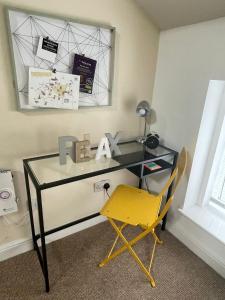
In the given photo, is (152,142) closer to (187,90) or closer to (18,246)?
(187,90)

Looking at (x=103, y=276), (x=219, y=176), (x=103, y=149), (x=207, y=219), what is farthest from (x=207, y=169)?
(x=103, y=276)

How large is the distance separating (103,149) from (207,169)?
0.93m

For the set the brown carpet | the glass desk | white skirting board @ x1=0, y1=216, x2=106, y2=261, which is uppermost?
the glass desk

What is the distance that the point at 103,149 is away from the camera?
58.2 inches

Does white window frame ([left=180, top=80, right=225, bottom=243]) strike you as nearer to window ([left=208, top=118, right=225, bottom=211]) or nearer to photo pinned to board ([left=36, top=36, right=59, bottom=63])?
window ([left=208, top=118, right=225, bottom=211])

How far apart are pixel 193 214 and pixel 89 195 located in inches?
36.7

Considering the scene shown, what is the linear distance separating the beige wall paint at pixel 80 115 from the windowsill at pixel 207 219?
689mm

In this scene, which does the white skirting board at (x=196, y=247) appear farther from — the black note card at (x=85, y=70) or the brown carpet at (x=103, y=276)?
the black note card at (x=85, y=70)

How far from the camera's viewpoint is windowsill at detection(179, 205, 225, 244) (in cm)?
160

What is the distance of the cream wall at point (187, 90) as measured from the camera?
1.38 metres

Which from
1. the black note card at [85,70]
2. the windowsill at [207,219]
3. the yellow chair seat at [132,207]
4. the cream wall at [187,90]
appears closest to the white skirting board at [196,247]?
the cream wall at [187,90]

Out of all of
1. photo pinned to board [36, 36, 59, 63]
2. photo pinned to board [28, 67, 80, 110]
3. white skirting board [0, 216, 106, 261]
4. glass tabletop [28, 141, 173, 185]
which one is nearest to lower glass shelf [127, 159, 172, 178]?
glass tabletop [28, 141, 173, 185]

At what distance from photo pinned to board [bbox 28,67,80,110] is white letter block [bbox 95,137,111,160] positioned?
0.32 meters

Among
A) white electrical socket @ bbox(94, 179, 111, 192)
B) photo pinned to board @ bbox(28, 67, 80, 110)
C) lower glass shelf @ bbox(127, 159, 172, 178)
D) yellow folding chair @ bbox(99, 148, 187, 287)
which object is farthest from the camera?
white electrical socket @ bbox(94, 179, 111, 192)
